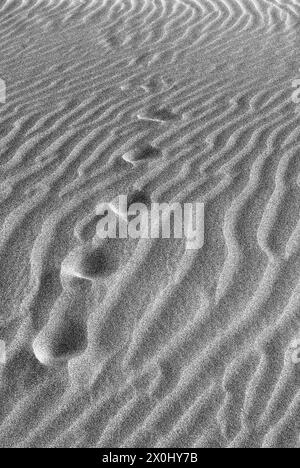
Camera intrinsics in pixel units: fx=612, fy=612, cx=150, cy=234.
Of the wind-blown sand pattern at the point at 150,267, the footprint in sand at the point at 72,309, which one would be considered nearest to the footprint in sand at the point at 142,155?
the wind-blown sand pattern at the point at 150,267

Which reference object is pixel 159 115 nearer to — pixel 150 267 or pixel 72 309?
pixel 150 267

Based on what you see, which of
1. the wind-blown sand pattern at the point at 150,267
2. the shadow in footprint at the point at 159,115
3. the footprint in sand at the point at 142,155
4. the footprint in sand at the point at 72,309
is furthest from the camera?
the shadow in footprint at the point at 159,115

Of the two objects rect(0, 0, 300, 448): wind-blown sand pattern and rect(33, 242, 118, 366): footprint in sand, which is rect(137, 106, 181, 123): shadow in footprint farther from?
rect(33, 242, 118, 366): footprint in sand

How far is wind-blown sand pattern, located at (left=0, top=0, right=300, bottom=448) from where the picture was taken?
95.2 inches

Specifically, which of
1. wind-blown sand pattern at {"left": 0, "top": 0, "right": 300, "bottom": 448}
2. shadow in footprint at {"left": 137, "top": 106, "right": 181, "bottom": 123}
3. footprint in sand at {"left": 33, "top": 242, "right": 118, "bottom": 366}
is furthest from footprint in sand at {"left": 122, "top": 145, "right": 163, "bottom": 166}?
footprint in sand at {"left": 33, "top": 242, "right": 118, "bottom": 366}

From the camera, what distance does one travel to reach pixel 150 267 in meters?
3.03

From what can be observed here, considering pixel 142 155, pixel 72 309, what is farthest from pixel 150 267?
pixel 142 155

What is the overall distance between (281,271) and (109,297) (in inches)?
33.2

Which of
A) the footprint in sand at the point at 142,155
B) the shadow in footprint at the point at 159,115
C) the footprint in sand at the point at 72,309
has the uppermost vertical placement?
the shadow in footprint at the point at 159,115

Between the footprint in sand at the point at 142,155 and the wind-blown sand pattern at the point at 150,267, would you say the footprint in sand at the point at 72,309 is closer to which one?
the wind-blown sand pattern at the point at 150,267

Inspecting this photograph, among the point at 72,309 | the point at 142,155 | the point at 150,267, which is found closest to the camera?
the point at 72,309

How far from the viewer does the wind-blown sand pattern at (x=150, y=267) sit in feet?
7.93
